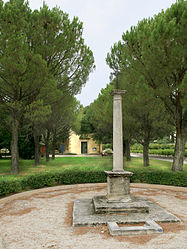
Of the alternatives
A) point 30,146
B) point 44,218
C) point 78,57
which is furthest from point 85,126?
point 44,218

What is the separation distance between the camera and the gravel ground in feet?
16.7

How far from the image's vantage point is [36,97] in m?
14.8

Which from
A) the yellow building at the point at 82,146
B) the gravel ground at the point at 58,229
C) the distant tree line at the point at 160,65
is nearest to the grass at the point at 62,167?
the gravel ground at the point at 58,229

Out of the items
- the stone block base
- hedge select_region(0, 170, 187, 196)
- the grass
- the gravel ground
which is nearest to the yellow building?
the grass

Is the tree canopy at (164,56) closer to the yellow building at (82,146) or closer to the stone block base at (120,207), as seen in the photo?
the stone block base at (120,207)

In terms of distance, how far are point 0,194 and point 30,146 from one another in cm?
1613

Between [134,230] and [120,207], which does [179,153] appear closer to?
[120,207]

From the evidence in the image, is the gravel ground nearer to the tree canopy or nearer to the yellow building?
the tree canopy

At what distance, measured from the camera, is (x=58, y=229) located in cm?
612

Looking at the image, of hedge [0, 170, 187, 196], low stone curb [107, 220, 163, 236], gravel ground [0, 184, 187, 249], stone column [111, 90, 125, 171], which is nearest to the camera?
gravel ground [0, 184, 187, 249]

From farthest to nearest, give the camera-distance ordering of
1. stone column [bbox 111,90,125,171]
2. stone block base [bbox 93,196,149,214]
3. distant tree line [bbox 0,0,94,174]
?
distant tree line [bbox 0,0,94,174] → stone column [bbox 111,90,125,171] → stone block base [bbox 93,196,149,214]

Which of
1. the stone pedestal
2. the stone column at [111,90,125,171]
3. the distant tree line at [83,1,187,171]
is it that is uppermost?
the distant tree line at [83,1,187,171]

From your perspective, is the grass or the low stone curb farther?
the grass

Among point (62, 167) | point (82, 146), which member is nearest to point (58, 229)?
point (62, 167)
